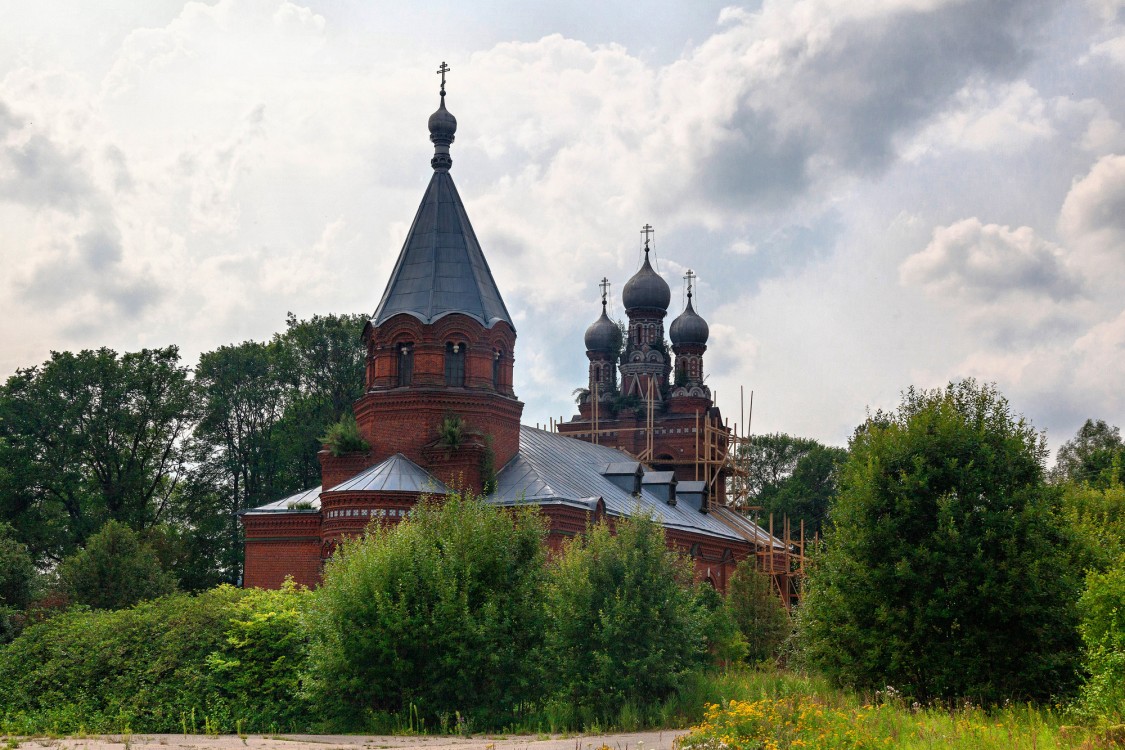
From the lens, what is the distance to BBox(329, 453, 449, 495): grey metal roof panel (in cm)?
3197

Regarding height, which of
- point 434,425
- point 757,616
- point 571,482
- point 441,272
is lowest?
point 757,616

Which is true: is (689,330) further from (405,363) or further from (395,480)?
(395,480)

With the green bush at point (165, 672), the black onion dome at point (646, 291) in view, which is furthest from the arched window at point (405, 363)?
the black onion dome at point (646, 291)

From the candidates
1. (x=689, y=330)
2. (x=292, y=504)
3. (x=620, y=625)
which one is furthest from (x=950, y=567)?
(x=689, y=330)

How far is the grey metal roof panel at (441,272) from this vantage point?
114ft

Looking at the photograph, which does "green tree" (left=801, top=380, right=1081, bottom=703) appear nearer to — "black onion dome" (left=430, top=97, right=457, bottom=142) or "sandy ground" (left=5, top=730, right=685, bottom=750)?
"sandy ground" (left=5, top=730, right=685, bottom=750)

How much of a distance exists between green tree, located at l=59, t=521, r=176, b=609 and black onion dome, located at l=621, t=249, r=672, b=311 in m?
31.6

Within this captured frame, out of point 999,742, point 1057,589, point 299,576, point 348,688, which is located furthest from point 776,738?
point 299,576

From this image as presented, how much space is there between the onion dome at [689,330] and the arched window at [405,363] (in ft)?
89.3

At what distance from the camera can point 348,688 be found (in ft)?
67.8

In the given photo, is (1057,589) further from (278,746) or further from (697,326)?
(697,326)

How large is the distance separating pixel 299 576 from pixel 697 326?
29913 millimetres

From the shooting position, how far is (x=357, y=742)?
18.8 meters

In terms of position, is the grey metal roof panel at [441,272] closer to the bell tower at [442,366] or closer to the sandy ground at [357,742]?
the bell tower at [442,366]
